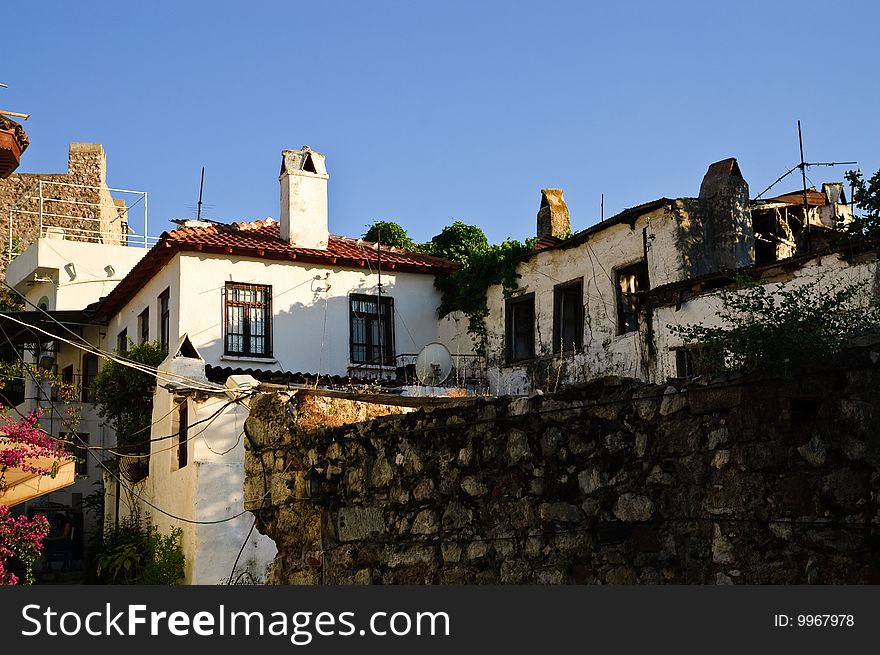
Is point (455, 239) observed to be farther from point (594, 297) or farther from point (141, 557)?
point (141, 557)

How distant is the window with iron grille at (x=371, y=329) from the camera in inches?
1040

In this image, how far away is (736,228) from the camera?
21.6 meters

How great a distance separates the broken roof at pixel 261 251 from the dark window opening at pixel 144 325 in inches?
29.3

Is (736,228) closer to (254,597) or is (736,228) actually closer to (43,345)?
(254,597)

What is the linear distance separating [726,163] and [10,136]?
13561mm

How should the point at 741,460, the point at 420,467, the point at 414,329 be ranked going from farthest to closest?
the point at 414,329 → the point at 420,467 → the point at 741,460

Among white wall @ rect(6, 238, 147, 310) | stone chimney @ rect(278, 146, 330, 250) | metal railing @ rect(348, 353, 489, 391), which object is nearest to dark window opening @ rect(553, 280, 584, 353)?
metal railing @ rect(348, 353, 489, 391)

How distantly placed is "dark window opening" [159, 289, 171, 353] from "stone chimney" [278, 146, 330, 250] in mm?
3092

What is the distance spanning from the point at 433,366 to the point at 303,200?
269 inches

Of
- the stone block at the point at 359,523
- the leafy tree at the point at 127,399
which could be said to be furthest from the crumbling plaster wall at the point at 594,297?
the stone block at the point at 359,523

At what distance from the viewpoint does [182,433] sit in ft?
68.4

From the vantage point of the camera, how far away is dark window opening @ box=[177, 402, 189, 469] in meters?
20.4

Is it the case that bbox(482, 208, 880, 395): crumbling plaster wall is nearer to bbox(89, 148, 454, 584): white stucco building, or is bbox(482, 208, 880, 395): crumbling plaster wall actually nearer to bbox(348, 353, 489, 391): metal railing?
bbox(348, 353, 489, 391): metal railing

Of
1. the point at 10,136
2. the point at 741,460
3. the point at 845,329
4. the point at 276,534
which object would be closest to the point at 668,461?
the point at 741,460
